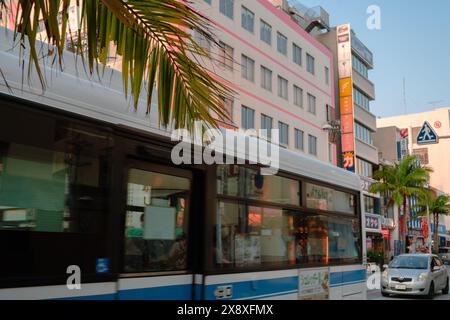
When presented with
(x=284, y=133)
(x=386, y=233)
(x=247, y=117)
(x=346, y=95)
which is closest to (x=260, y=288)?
(x=247, y=117)

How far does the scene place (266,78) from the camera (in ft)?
113

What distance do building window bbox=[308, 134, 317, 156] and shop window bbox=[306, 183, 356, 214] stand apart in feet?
101

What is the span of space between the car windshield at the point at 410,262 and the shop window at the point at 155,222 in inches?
631

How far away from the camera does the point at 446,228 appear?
9194cm

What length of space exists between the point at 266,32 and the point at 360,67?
16914mm

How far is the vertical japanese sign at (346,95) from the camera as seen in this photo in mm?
44344

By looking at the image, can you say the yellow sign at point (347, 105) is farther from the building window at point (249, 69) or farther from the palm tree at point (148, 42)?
the palm tree at point (148, 42)

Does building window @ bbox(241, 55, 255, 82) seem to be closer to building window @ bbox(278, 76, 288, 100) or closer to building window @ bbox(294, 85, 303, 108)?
building window @ bbox(278, 76, 288, 100)

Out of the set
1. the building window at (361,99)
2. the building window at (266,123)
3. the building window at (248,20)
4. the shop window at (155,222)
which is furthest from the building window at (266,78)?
the shop window at (155,222)

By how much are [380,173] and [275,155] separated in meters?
42.7

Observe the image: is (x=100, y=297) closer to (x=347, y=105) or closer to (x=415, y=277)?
(x=415, y=277)

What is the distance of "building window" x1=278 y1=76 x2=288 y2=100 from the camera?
35969 mm

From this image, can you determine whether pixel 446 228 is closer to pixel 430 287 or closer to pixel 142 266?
pixel 430 287
